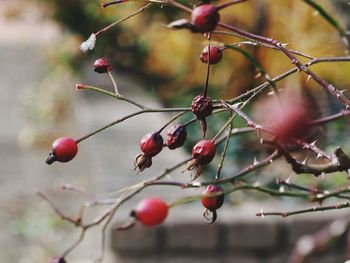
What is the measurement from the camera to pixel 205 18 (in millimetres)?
668

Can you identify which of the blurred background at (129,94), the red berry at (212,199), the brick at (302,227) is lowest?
the red berry at (212,199)

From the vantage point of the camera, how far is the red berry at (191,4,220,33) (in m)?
0.67

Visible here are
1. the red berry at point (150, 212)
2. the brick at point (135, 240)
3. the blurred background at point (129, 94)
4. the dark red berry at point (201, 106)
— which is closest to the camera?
the dark red berry at point (201, 106)

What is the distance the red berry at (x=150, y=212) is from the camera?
931 mm

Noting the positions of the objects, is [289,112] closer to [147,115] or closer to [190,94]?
[190,94]

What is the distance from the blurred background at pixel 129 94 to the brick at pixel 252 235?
0.08 feet

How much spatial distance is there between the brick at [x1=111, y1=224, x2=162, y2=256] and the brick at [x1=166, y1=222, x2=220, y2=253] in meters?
0.04

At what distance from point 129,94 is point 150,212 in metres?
3.17

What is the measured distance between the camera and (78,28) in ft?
13.5

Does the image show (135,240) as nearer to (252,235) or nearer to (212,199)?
(252,235)

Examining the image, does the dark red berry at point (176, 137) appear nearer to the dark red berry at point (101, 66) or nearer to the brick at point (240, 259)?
the dark red berry at point (101, 66)

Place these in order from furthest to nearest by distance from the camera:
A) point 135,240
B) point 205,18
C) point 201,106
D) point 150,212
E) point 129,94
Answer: point 129,94 → point 135,240 → point 150,212 → point 201,106 → point 205,18

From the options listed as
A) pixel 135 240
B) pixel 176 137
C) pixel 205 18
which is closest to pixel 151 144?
pixel 176 137

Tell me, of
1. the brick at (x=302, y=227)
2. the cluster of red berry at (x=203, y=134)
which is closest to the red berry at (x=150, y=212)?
the cluster of red berry at (x=203, y=134)
